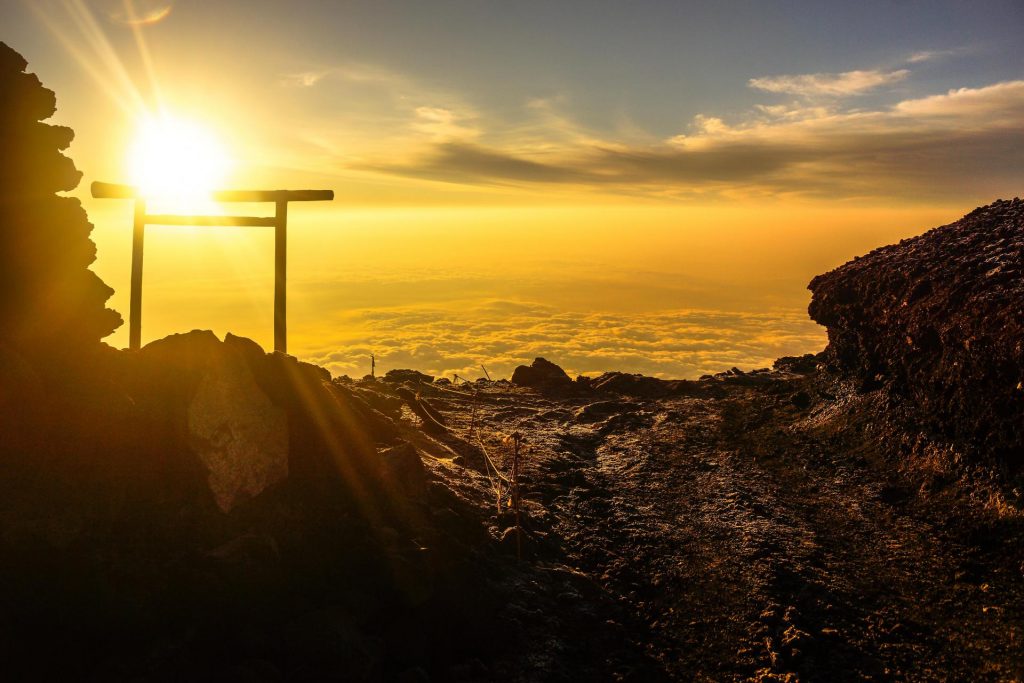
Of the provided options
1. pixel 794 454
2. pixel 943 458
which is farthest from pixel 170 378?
pixel 943 458

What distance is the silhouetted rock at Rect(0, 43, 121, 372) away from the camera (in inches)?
375

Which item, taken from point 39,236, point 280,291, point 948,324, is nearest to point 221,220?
point 280,291

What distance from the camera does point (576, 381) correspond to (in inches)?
926

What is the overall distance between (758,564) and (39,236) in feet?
35.5

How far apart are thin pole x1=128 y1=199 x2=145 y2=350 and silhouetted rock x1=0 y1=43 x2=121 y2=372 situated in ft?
22.0

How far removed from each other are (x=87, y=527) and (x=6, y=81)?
18.9ft

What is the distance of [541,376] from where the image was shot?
23906 millimetres

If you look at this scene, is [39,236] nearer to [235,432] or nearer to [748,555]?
[235,432]

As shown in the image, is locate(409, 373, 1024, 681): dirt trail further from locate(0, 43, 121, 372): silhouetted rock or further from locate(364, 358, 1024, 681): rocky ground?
locate(0, 43, 121, 372): silhouetted rock

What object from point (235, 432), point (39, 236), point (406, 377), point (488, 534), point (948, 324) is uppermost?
point (39, 236)

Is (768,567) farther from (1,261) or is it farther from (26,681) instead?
(1,261)

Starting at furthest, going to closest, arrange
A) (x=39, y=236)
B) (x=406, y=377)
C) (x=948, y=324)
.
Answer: (x=406, y=377) → (x=948, y=324) → (x=39, y=236)

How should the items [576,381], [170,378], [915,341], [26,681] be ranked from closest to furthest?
[26,681], [170,378], [915,341], [576,381]

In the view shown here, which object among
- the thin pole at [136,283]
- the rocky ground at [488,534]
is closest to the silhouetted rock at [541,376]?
the rocky ground at [488,534]
